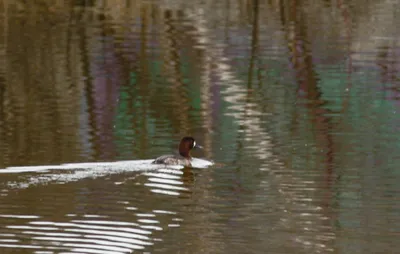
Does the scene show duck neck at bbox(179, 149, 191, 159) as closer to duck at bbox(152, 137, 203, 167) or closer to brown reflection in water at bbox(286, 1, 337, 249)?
duck at bbox(152, 137, 203, 167)

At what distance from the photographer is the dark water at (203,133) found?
12586 mm

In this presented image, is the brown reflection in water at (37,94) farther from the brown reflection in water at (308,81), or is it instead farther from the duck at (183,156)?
the brown reflection in water at (308,81)

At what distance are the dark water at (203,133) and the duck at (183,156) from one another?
0.45 ft

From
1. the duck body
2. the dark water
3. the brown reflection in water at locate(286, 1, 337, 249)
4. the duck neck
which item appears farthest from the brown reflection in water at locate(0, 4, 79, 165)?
the brown reflection in water at locate(286, 1, 337, 249)

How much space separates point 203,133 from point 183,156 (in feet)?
7.53

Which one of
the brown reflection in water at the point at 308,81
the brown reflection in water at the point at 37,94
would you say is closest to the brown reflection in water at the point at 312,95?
the brown reflection in water at the point at 308,81

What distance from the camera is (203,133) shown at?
18.8 meters

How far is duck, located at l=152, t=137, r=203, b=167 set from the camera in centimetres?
1587

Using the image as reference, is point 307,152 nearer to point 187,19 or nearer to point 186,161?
point 186,161

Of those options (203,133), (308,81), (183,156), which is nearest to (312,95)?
(308,81)

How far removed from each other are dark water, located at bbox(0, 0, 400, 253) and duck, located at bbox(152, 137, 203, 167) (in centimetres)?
14

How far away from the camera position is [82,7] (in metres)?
39.2

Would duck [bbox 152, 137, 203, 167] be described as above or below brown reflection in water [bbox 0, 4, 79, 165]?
above

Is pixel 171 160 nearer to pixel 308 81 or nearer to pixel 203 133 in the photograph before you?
pixel 203 133
